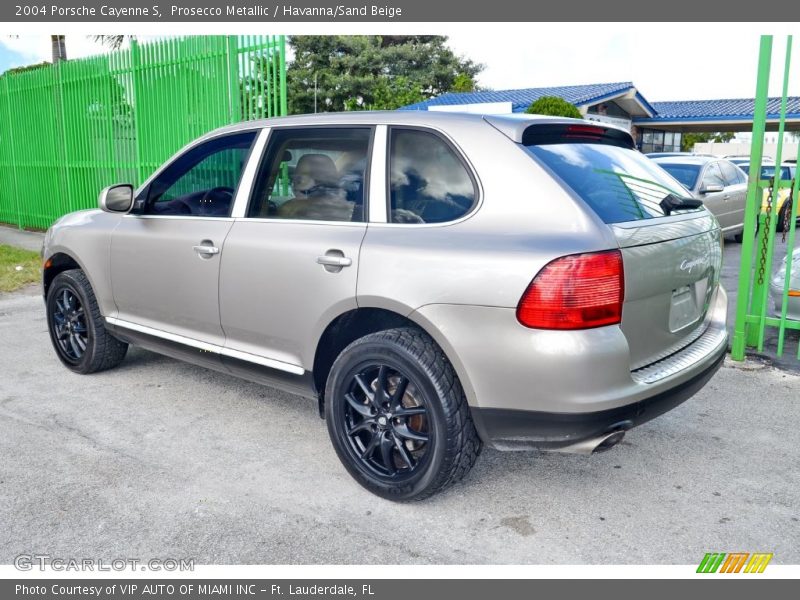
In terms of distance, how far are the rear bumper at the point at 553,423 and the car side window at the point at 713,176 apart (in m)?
9.35

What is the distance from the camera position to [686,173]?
38.1 feet

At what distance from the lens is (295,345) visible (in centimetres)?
368

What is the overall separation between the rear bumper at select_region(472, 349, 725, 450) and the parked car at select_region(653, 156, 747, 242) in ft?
28.5

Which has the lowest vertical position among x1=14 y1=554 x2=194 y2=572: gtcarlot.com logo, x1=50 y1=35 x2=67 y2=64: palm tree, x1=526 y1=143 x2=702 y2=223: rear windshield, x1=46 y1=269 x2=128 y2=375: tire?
x1=14 y1=554 x2=194 y2=572: gtcarlot.com logo

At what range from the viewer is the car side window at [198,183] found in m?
4.22

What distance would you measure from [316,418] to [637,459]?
1882 mm

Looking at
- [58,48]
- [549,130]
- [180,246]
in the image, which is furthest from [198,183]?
[58,48]

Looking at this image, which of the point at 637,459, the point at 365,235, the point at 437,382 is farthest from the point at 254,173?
the point at 637,459

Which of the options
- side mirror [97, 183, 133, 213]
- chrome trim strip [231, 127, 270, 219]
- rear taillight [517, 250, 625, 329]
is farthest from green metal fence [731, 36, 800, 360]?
side mirror [97, 183, 133, 213]

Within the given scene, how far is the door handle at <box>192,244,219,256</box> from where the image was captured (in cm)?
400

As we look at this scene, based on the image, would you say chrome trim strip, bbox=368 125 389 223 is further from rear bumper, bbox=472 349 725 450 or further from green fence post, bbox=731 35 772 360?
green fence post, bbox=731 35 772 360

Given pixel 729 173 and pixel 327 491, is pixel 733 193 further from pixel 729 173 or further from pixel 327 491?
pixel 327 491

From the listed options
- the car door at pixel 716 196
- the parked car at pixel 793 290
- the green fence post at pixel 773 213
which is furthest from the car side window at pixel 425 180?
the car door at pixel 716 196

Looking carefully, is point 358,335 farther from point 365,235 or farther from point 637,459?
point 637,459
